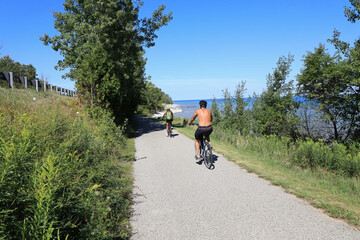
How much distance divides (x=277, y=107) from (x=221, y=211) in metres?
11.8

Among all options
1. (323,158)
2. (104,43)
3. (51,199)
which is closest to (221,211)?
(51,199)

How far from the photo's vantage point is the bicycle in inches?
263

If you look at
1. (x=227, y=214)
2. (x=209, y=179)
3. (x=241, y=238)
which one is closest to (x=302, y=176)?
(x=209, y=179)

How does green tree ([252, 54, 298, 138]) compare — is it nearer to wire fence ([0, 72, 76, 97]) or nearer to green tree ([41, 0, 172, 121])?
green tree ([41, 0, 172, 121])

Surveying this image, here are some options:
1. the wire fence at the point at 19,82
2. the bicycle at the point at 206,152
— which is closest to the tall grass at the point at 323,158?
the bicycle at the point at 206,152

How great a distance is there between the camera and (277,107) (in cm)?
1395

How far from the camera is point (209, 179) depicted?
5711 mm

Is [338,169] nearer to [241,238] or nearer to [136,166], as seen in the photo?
[241,238]

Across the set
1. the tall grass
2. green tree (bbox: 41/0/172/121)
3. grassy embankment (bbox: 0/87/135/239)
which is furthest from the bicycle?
green tree (bbox: 41/0/172/121)

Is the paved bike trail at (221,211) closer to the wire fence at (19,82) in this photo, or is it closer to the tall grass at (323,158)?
the tall grass at (323,158)

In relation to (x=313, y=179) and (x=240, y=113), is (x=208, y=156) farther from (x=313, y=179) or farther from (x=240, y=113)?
(x=240, y=113)

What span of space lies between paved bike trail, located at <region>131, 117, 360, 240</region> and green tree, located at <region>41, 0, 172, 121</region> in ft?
26.4

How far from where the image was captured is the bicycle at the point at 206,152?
21.9ft

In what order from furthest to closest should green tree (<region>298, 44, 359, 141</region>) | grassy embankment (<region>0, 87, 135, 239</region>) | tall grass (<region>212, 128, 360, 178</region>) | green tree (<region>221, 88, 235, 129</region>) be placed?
green tree (<region>221, 88, 235, 129</region>) < green tree (<region>298, 44, 359, 141</region>) < tall grass (<region>212, 128, 360, 178</region>) < grassy embankment (<region>0, 87, 135, 239</region>)
